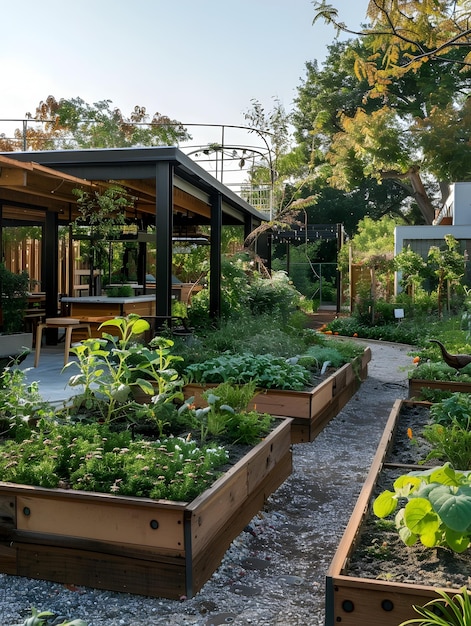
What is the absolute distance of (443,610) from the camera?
226 centimetres

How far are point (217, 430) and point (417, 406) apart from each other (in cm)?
230

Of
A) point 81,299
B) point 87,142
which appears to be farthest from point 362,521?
point 87,142

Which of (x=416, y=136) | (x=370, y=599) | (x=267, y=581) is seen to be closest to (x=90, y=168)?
(x=267, y=581)

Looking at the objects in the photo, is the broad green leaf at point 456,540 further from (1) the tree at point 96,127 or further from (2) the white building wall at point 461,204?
(1) the tree at point 96,127

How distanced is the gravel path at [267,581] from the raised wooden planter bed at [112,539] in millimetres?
65

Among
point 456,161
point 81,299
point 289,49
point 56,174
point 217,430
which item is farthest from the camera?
point 456,161

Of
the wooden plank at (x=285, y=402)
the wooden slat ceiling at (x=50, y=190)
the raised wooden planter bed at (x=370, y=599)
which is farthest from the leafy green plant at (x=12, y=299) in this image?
Result: the raised wooden planter bed at (x=370, y=599)

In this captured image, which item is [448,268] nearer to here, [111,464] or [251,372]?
[251,372]

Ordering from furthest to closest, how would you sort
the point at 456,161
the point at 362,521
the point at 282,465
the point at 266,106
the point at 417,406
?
1. the point at 456,161
2. the point at 266,106
3. the point at 417,406
4. the point at 282,465
5. the point at 362,521

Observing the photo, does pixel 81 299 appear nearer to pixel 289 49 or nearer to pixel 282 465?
pixel 282 465

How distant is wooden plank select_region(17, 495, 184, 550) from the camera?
305 cm

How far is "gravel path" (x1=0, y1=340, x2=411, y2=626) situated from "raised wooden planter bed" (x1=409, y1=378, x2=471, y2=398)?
1438mm

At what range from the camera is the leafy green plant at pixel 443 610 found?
219 cm

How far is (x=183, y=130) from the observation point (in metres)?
31.0
